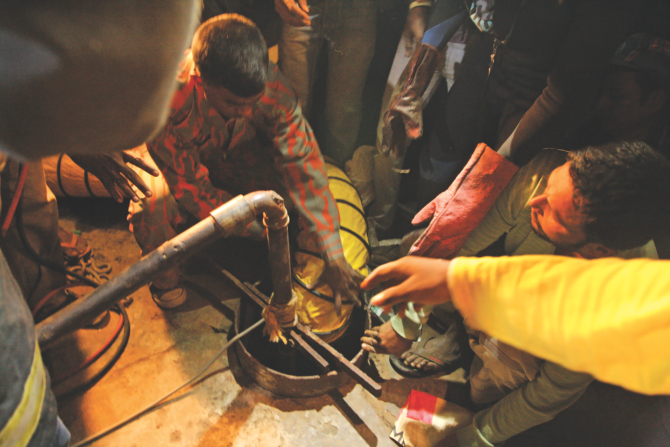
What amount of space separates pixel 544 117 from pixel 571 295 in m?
0.82

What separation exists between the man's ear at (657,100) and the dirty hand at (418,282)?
1092 mm

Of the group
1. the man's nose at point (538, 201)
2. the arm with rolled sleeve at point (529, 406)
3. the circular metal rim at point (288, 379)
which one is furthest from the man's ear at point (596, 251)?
the circular metal rim at point (288, 379)

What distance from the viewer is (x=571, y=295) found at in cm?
70

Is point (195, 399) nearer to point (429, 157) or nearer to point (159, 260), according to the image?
point (159, 260)

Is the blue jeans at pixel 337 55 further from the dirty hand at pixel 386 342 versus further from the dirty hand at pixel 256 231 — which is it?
the dirty hand at pixel 386 342

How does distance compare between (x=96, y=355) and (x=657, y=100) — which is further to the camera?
(x=96, y=355)

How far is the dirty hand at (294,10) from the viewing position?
6.01ft

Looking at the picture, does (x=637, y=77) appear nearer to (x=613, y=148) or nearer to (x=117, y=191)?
(x=613, y=148)

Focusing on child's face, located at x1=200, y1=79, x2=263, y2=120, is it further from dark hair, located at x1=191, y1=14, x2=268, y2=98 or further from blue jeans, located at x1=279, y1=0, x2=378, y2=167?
blue jeans, located at x1=279, y1=0, x2=378, y2=167

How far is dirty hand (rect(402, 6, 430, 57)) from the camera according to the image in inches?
76.1

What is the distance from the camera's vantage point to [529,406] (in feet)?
4.57

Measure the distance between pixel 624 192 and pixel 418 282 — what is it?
74 centimetres

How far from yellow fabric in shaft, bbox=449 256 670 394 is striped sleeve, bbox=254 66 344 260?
100 cm

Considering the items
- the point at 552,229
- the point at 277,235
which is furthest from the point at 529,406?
the point at 277,235
